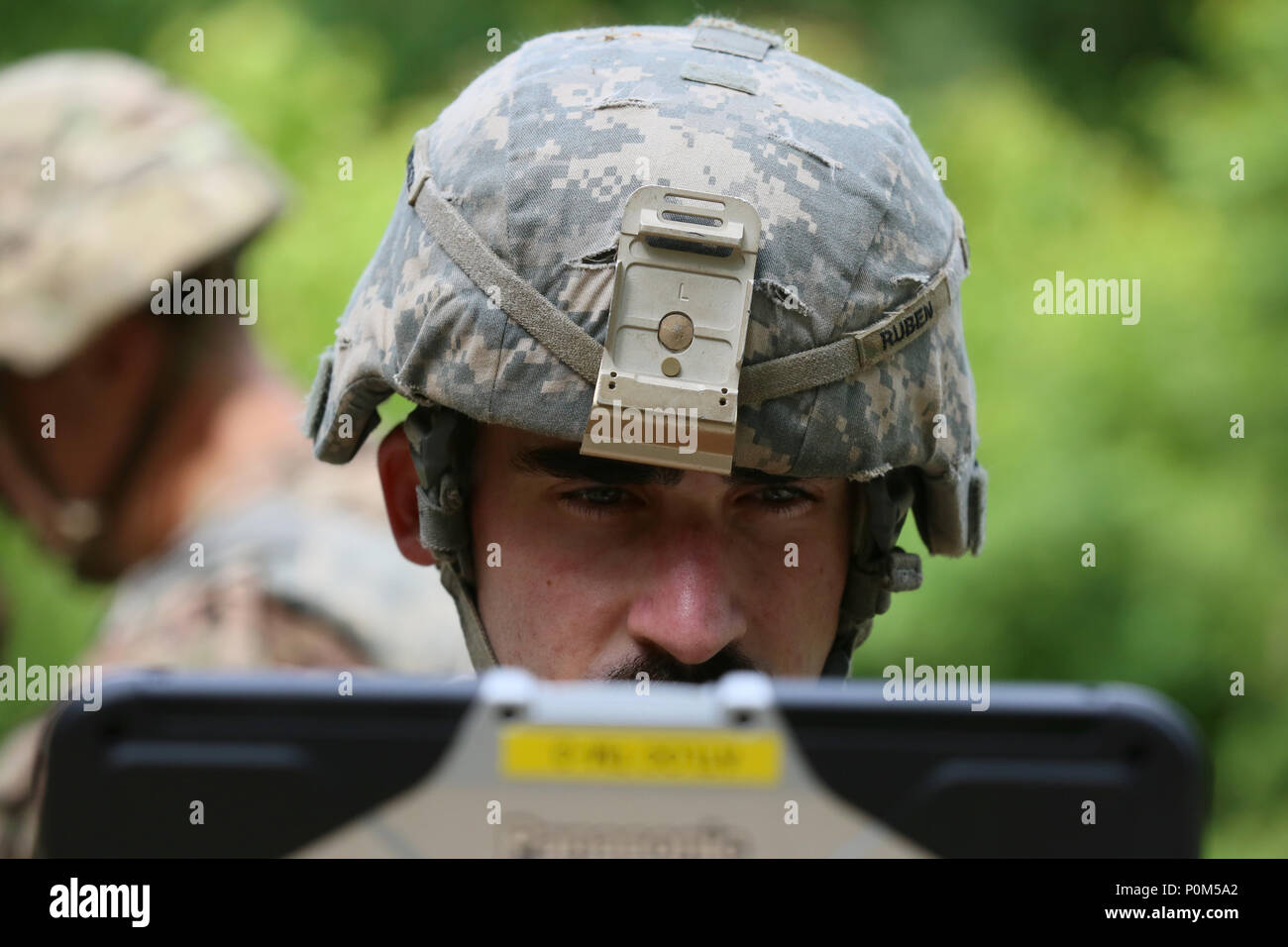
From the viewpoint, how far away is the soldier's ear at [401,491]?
2686 mm

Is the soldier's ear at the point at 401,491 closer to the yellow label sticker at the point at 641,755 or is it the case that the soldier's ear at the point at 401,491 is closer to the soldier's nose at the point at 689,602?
the soldier's nose at the point at 689,602

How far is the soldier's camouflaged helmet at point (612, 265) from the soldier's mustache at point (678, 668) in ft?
0.89

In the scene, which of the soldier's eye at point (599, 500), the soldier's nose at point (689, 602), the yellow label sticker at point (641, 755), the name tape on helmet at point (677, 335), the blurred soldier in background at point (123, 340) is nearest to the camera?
the yellow label sticker at point (641, 755)

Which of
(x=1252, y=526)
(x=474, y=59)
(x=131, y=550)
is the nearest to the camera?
(x=131, y=550)

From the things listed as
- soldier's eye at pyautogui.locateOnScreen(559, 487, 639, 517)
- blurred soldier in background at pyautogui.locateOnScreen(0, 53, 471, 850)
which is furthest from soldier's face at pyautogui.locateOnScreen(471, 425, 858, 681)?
blurred soldier in background at pyautogui.locateOnScreen(0, 53, 471, 850)

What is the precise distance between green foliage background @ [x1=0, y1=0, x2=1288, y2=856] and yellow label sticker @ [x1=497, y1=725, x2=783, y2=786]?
5595 mm

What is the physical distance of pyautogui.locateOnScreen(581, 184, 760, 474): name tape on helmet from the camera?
2.05m

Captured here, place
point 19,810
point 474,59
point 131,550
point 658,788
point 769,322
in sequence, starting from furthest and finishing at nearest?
1. point 474,59
2. point 131,550
3. point 19,810
4. point 769,322
5. point 658,788

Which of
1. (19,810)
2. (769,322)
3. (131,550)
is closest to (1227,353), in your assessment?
(131,550)

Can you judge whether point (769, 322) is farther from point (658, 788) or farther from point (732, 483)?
point (658, 788)

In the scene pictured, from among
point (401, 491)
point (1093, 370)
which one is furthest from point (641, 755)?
point (1093, 370)

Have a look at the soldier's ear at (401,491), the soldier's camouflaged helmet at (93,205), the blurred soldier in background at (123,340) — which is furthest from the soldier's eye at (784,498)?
the soldier's camouflaged helmet at (93,205)
